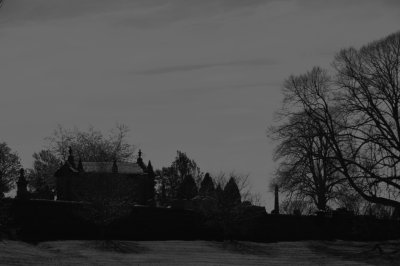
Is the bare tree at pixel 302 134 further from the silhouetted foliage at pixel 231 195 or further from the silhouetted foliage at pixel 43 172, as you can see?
the silhouetted foliage at pixel 43 172

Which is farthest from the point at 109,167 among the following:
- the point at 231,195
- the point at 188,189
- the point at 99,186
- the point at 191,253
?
the point at 191,253

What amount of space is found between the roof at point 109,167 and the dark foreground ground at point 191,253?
27.3 metres

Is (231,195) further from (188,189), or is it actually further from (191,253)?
(188,189)

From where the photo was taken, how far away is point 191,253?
138 feet

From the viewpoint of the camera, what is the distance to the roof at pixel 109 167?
2950 inches

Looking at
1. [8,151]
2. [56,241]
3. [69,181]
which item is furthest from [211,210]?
[8,151]

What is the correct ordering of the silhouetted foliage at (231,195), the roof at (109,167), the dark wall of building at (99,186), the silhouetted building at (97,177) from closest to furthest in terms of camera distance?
the dark wall of building at (99,186), the silhouetted foliage at (231,195), the silhouetted building at (97,177), the roof at (109,167)

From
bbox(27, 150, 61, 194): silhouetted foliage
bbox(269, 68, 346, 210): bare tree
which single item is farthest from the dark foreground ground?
bbox(27, 150, 61, 194): silhouetted foliage

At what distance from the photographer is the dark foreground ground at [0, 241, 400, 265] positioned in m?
34.7

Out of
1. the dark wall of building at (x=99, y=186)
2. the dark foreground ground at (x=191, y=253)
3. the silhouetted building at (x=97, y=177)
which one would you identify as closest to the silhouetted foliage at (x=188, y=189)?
the silhouetted building at (x=97, y=177)

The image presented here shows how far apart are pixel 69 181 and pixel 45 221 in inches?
1185

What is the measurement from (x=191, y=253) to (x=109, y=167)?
35.5 metres

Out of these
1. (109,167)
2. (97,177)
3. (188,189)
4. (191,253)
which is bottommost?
(191,253)

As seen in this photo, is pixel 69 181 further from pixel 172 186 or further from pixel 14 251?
pixel 14 251
